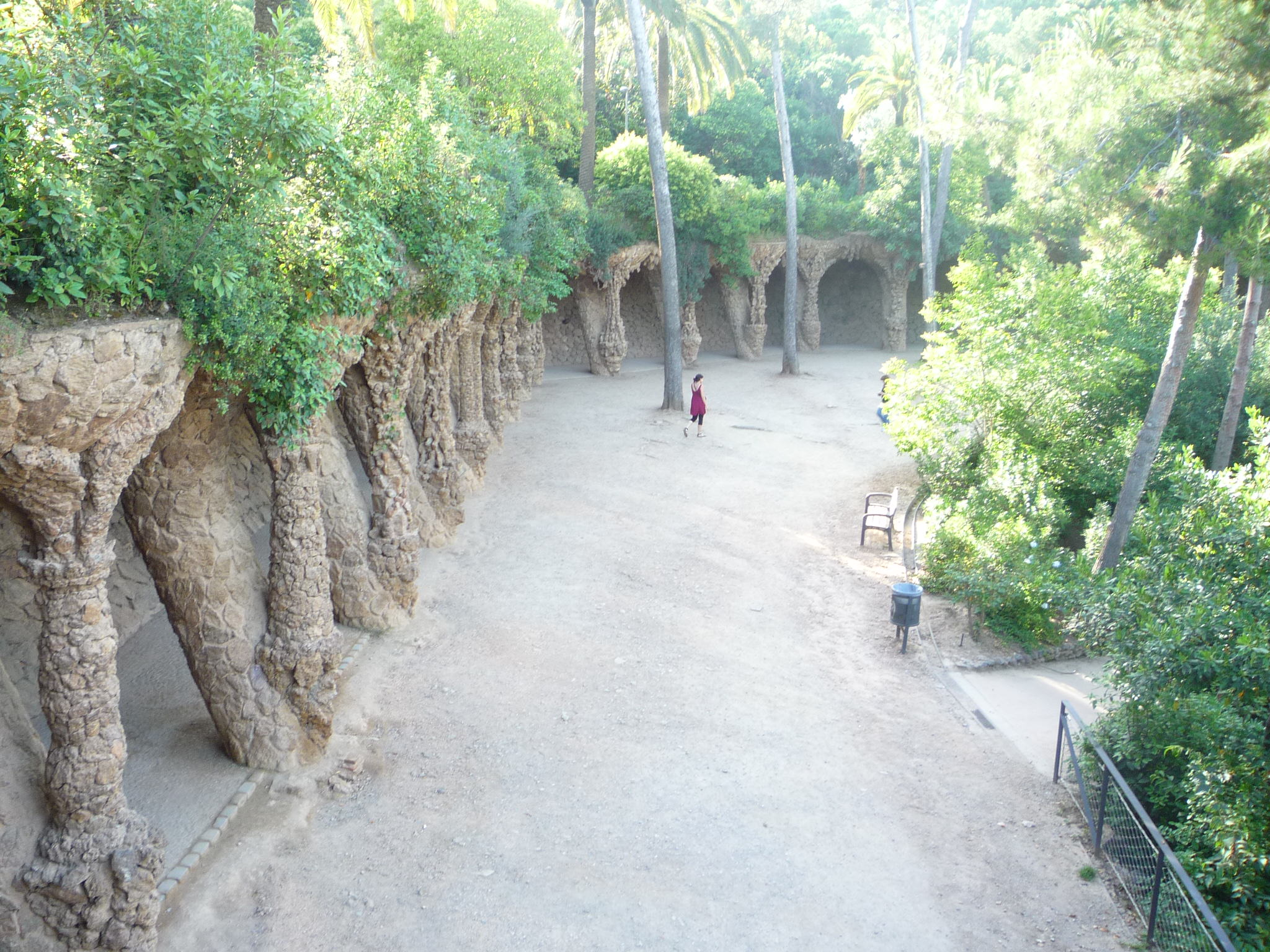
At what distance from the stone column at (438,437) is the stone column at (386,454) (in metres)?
1.72

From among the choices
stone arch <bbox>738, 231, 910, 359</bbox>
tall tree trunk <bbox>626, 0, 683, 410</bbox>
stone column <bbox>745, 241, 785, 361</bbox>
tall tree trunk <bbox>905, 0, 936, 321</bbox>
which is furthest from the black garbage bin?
stone arch <bbox>738, 231, 910, 359</bbox>

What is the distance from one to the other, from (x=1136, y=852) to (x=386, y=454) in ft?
28.8

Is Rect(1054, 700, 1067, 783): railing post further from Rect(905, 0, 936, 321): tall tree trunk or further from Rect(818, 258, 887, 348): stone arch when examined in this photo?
Rect(818, 258, 887, 348): stone arch

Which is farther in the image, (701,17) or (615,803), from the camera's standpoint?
(701,17)

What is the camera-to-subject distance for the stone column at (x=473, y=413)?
1616 centimetres

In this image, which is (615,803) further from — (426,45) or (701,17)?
(701,17)

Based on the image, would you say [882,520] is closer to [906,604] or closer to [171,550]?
[906,604]

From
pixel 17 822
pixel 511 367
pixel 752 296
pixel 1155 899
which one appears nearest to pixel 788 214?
pixel 752 296

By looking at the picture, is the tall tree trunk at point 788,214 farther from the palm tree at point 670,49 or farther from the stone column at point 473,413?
the stone column at point 473,413

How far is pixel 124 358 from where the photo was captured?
5.77 metres

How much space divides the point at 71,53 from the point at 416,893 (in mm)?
6305

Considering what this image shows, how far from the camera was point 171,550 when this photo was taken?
7.92 m

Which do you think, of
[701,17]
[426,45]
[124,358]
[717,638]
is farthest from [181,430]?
[701,17]

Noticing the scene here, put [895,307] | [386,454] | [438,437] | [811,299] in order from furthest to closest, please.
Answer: [895,307]
[811,299]
[438,437]
[386,454]
